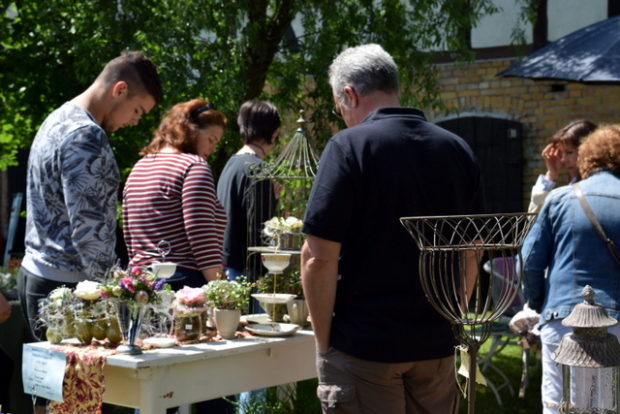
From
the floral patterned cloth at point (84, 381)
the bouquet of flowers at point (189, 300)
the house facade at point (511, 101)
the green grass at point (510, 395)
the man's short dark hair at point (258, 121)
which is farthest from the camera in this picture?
the house facade at point (511, 101)

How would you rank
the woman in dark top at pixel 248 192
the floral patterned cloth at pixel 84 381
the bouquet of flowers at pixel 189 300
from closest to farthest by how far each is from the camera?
the floral patterned cloth at pixel 84 381, the bouquet of flowers at pixel 189 300, the woman in dark top at pixel 248 192

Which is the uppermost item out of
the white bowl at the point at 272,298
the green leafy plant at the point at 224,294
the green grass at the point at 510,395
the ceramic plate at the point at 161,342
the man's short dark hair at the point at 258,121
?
the man's short dark hair at the point at 258,121

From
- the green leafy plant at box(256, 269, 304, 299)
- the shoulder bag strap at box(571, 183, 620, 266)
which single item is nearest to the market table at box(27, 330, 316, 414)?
the green leafy plant at box(256, 269, 304, 299)

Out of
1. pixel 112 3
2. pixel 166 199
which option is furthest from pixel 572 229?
pixel 112 3

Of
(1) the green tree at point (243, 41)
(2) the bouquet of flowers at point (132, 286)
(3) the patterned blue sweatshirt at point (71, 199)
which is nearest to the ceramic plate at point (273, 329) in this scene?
(2) the bouquet of flowers at point (132, 286)

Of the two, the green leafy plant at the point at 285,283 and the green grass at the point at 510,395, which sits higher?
the green leafy plant at the point at 285,283

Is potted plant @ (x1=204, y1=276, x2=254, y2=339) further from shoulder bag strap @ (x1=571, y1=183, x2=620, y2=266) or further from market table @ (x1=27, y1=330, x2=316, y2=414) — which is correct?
shoulder bag strap @ (x1=571, y1=183, x2=620, y2=266)

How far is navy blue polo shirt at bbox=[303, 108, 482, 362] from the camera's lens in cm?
264

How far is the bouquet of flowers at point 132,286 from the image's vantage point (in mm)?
3146

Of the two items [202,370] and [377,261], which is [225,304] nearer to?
[202,370]

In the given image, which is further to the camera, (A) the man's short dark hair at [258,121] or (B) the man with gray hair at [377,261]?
(A) the man's short dark hair at [258,121]

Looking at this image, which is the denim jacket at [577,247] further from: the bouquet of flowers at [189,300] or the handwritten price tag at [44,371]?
the handwritten price tag at [44,371]

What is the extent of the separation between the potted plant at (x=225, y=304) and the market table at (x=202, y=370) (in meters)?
0.06

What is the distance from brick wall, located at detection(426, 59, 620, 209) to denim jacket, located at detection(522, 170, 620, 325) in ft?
20.0
